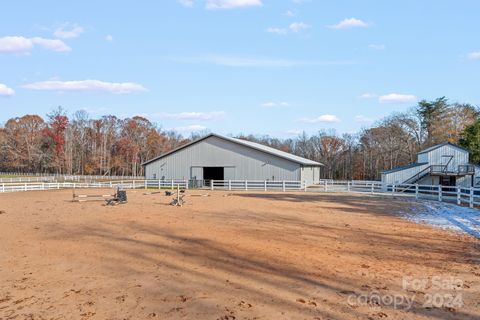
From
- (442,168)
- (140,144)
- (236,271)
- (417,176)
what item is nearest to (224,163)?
(417,176)

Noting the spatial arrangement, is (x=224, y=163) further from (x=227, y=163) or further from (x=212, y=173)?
(x=212, y=173)

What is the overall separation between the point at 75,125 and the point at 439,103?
229ft

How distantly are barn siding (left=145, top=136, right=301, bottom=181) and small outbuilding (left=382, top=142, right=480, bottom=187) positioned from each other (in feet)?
35.6

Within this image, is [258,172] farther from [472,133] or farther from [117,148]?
[117,148]

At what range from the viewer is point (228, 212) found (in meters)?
16.4

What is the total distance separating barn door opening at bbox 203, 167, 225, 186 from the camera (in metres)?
40.3

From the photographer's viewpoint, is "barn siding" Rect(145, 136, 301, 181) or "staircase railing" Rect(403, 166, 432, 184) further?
"staircase railing" Rect(403, 166, 432, 184)

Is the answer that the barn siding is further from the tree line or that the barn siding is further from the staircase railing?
the tree line

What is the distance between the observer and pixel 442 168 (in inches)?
1478

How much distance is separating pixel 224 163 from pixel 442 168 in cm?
2096

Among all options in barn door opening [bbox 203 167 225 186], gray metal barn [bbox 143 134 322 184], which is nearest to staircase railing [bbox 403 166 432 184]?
gray metal barn [bbox 143 134 322 184]

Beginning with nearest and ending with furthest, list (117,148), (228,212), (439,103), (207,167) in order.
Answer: (228,212), (207,167), (439,103), (117,148)

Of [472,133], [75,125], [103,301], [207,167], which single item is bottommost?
[103,301]

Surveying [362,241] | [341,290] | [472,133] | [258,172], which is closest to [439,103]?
[472,133]
